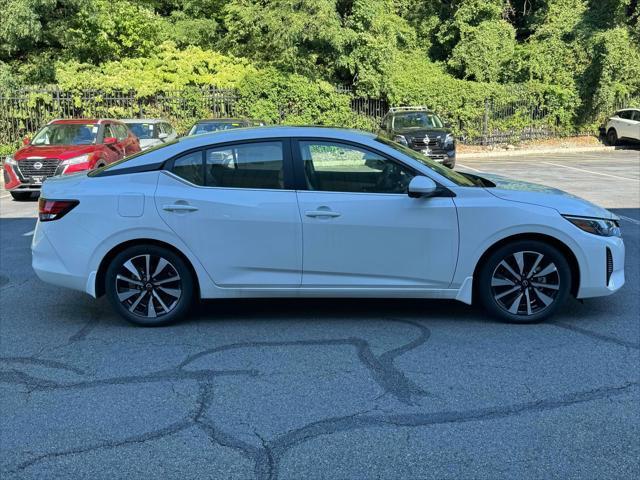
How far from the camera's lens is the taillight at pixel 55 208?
5215 mm

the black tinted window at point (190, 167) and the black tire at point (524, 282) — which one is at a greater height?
the black tinted window at point (190, 167)

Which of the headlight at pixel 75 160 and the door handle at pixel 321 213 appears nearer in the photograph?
the door handle at pixel 321 213

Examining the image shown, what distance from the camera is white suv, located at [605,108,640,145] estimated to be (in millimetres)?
27281

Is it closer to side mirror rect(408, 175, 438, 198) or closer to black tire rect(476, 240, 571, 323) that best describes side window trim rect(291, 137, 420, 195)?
side mirror rect(408, 175, 438, 198)

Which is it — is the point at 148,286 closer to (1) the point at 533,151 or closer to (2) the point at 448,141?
(2) the point at 448,141

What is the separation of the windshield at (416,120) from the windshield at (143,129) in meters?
7.29

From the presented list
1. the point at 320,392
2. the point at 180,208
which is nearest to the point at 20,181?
the point at 180,208

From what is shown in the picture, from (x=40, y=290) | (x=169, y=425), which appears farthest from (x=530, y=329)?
(x=40, y=290)

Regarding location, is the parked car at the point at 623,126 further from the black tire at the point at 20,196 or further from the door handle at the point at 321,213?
the door handle at the point at 321,213

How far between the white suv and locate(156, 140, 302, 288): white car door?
26.1 meters

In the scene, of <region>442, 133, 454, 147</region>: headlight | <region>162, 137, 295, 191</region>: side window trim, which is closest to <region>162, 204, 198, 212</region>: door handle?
<region>162, 137, 295, 191</region>: side window trim

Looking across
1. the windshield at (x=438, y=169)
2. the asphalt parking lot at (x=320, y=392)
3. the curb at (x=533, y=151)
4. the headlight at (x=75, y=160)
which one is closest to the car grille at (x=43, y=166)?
the headlight at (x=75, y=160)

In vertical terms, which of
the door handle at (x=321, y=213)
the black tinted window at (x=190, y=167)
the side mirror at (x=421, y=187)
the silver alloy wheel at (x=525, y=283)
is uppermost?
the black tinted window at (x=190, y=167)

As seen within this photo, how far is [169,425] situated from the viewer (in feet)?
11.9
